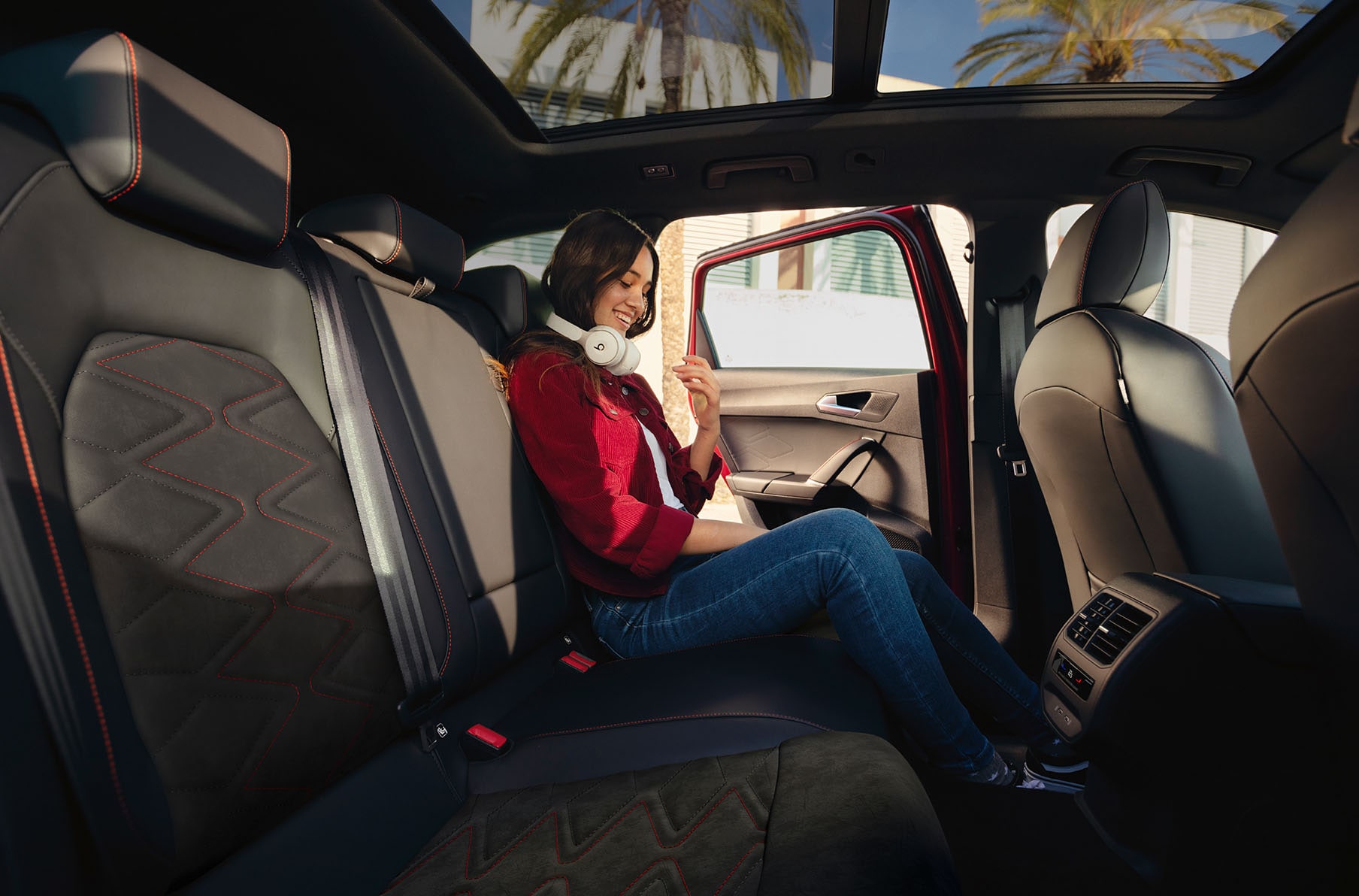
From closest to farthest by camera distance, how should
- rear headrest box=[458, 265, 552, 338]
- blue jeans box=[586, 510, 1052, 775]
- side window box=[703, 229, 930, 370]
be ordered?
blue jeans box=[586, 510, 1052, 775] → rear headrest box=[458, 265, 552, 338] → side window box=[703, 229, 930, 370]

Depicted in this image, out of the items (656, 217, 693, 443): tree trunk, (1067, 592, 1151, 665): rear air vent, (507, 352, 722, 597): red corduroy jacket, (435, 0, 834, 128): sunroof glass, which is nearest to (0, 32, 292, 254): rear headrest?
(507, 352, 722, 597): red corduroy jacket

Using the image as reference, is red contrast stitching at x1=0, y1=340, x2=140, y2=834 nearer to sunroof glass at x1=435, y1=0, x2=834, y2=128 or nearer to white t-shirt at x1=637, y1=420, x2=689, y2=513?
white t-shirt at x1=637, y1=420, x2=689, y2=513

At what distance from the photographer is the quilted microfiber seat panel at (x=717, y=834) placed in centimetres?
71

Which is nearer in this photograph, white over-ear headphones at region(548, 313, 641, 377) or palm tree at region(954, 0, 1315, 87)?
white over-ear headphones at region(548, 313, 641, 377)

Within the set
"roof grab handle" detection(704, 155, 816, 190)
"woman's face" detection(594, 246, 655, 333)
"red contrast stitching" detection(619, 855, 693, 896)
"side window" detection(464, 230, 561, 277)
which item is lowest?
"red contrast stitching" detection(619, 855, 693, 896)

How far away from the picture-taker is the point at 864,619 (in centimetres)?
126

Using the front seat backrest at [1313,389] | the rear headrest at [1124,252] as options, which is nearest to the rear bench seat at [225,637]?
the front seat backrest at [1313,389]

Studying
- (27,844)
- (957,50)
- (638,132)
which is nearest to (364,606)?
(27,844)

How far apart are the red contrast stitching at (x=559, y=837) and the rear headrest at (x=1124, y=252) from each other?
1204 millimetres

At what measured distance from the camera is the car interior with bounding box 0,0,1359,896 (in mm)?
726

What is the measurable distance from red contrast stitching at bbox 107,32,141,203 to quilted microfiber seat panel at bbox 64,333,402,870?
0.17m

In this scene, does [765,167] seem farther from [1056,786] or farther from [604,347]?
[1056,786]

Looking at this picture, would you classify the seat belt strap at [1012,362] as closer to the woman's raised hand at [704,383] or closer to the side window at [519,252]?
the woman's raised hand at [704,383]

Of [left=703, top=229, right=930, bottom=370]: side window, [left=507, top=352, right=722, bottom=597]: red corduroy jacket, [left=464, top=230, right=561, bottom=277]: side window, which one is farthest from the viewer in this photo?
[left=703, top=229, right=930, bottom=370]: side window
